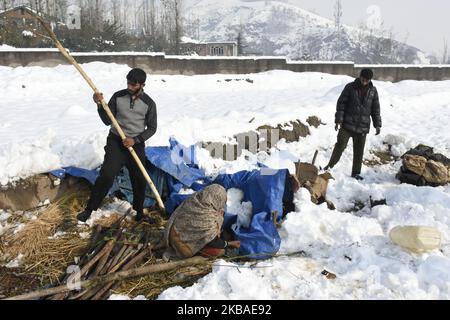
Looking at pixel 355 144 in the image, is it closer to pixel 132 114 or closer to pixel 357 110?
pixel 357 110

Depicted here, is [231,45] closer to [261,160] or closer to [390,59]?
[390,59]

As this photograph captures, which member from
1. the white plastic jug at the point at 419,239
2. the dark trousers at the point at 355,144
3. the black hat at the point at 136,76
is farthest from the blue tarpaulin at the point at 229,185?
the dark trousers at the point at 355,144

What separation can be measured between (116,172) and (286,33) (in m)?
153

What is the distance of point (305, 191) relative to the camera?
13.9 feet

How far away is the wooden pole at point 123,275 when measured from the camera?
2.86m

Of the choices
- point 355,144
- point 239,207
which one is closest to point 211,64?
point 355,144

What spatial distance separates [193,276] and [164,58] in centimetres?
1501

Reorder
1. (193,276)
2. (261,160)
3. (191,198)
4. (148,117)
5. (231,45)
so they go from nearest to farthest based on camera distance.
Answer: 1. (193,276)
2. (191,198)
3. (148,117)
4. (261,160)
5. (231,45)

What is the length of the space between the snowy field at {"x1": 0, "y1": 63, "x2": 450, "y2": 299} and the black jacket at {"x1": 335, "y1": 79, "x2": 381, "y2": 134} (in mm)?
809

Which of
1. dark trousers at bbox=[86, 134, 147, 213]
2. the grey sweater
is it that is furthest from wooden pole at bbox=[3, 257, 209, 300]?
the grey sweater

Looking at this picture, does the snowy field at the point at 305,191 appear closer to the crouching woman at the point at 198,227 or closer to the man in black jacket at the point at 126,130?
the crouching woman at the point at 198,227

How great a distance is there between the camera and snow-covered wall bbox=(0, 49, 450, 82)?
15.1 m

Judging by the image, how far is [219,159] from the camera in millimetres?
5566

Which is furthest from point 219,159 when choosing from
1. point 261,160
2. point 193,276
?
point 193,276
